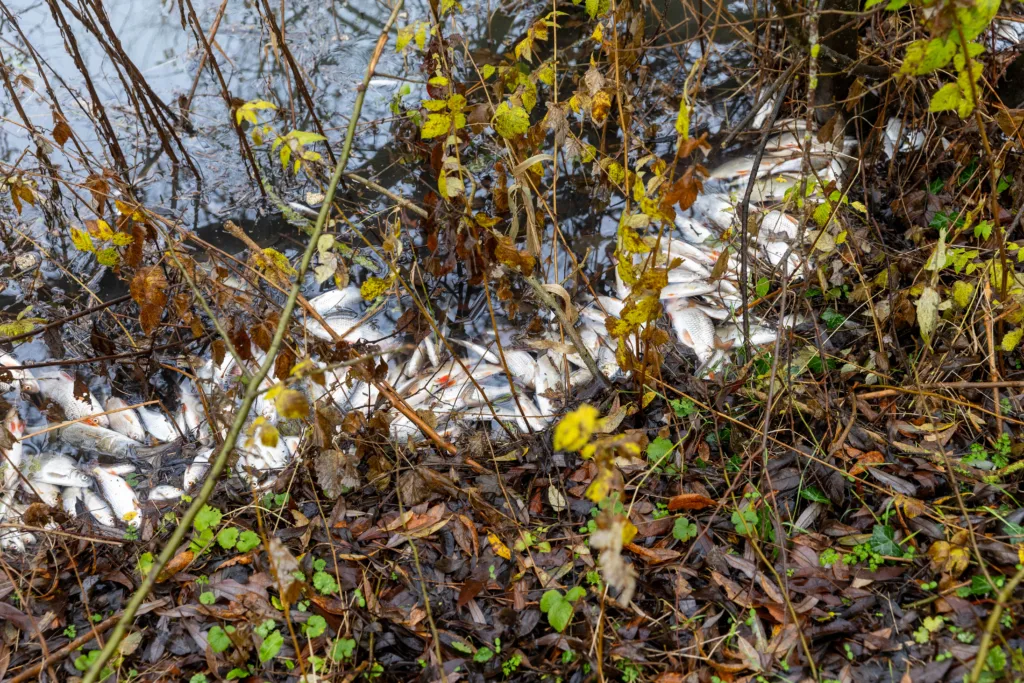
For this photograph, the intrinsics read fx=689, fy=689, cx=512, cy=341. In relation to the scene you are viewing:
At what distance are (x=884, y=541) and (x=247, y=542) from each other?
193cm

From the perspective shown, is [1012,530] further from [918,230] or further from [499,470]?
[499,470]

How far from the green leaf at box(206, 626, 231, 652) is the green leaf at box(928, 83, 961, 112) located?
2321 mm

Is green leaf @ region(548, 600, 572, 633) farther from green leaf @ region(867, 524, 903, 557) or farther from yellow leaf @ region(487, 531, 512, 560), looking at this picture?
green leaf @ region(867, 524, 903, 557)

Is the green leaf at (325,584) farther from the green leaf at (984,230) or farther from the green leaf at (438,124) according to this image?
the green leaf at (984,230)

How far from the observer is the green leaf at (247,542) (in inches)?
86.4

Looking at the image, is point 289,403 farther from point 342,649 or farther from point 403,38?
point 403,38

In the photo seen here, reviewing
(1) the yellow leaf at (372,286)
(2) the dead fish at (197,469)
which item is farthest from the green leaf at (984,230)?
(2) the dead fish at (197,469)

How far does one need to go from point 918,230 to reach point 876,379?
746 mm

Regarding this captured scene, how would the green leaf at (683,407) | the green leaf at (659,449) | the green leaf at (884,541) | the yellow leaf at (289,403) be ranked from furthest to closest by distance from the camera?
the green leaf at (683,407) → the green leaf at (659,449) → the green leaf at (884,541) → the yellow leaf at (289,403)

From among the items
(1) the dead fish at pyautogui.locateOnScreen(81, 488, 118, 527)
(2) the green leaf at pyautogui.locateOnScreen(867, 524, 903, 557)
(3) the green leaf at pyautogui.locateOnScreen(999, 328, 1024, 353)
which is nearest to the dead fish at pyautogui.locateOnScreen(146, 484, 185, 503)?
(1) the dead fish at pyautogui.locateOnScreen(81, 488, 118, 527)

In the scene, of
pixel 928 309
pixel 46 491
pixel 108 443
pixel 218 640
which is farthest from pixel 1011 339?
pixel 46 491

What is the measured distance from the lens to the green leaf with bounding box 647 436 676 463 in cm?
231

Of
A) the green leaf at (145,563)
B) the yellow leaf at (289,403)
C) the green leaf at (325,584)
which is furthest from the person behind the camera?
the green leaf at (145,563)

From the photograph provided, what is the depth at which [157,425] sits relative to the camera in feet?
9.34
